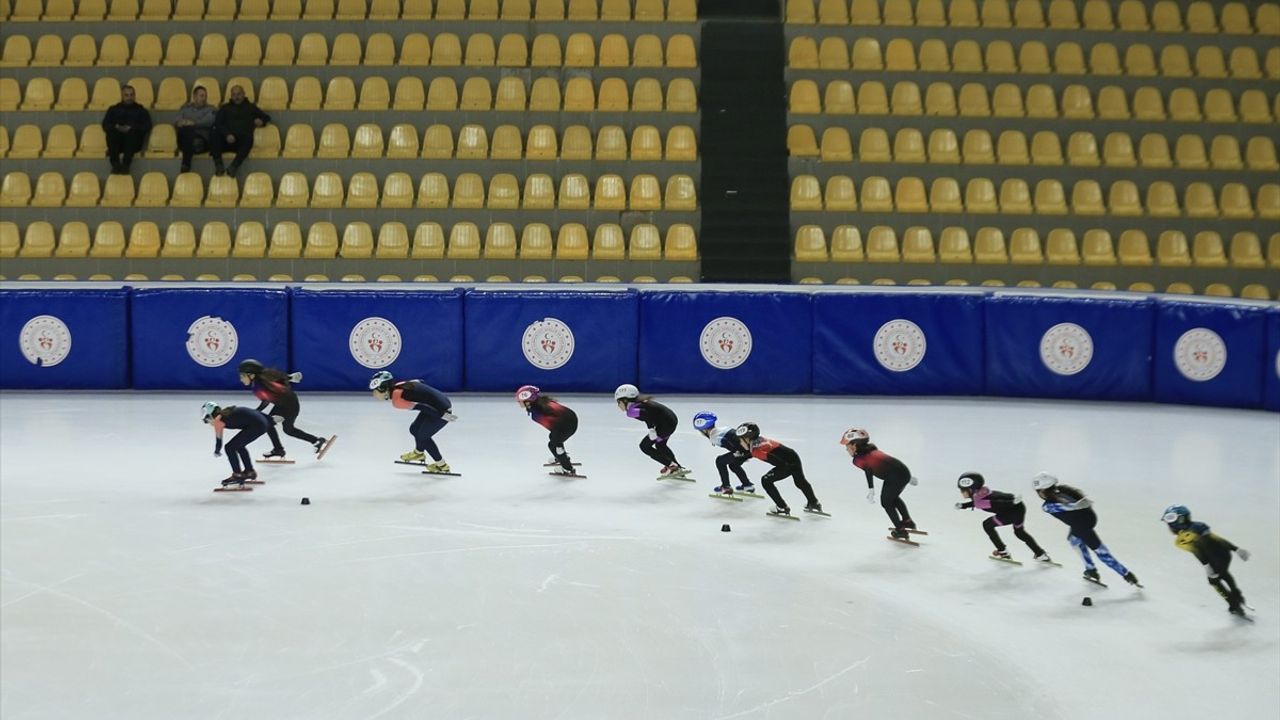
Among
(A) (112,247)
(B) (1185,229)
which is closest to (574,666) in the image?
(A) (112,247)

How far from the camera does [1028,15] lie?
24109mm

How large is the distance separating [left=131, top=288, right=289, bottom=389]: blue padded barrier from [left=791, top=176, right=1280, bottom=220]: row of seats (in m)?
8.88

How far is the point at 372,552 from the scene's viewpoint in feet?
30.2

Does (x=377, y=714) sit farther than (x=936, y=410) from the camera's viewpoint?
No

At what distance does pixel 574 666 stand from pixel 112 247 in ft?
54.1

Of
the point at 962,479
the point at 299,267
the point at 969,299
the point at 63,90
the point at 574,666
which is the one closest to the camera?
the point at 574,666

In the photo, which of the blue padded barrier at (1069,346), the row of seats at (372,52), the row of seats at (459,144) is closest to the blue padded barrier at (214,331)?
the row of seats at (459,144)

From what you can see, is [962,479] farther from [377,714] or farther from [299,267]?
[299,267]

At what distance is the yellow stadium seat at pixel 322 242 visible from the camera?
20641 mm

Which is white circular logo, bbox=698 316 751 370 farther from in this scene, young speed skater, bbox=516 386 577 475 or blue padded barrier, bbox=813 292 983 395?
young speed skater, bbox=516 386 577 475

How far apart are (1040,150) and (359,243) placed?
11520 mm

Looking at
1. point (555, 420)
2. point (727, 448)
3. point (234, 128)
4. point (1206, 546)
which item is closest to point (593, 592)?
point (727, 448)

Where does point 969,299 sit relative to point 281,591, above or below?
above

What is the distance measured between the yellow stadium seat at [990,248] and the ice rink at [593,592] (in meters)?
7.69
